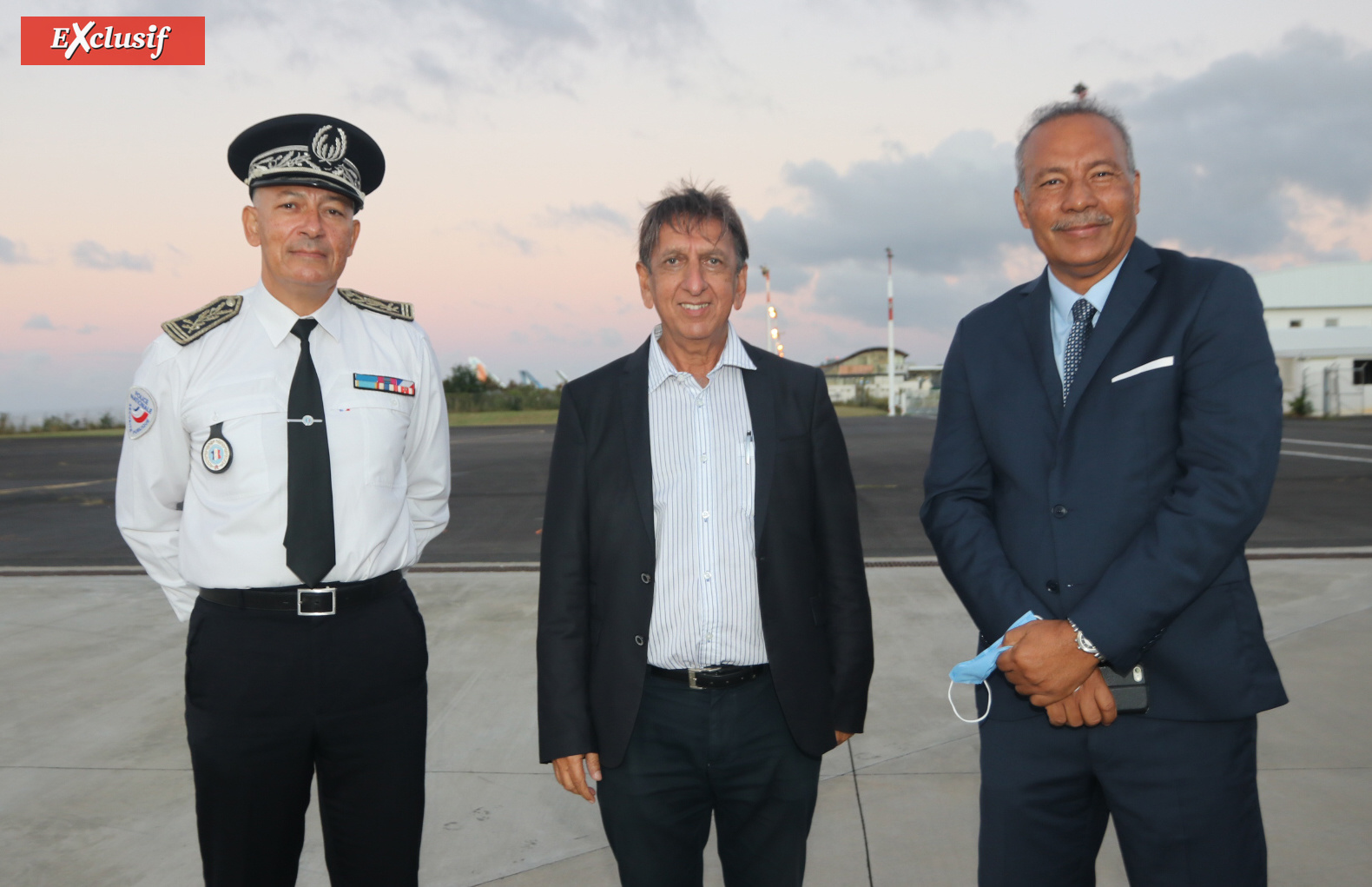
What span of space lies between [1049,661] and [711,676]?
706mm

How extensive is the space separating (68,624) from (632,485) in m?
5.46

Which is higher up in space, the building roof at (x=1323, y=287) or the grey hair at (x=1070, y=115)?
the building roof at (x=1323, y=287)

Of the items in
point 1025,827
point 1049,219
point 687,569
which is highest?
point 1049,219

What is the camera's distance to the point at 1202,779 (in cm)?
168

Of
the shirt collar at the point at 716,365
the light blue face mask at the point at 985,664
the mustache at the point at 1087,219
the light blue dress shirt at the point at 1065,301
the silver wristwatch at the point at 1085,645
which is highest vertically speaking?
the mustache at the point at 1087,219

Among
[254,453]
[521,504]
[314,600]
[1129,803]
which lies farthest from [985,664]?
[521,504]

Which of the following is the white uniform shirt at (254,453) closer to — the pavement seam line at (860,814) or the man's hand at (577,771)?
the man's hand at (577,771)

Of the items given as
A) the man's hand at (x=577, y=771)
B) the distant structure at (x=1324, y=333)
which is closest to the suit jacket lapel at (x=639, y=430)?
the man's hand at (x=577, y=771)

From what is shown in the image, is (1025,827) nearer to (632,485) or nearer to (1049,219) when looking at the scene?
(632,485)

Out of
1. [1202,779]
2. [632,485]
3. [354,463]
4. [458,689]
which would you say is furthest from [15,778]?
[1202,779]

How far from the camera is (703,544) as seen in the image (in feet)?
6.38

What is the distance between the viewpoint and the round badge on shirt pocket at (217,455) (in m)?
2.09

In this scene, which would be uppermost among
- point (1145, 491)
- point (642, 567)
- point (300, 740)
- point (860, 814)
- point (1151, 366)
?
point (1151, 366)

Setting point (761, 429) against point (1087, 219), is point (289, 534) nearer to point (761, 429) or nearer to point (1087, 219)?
point (761, 429)
